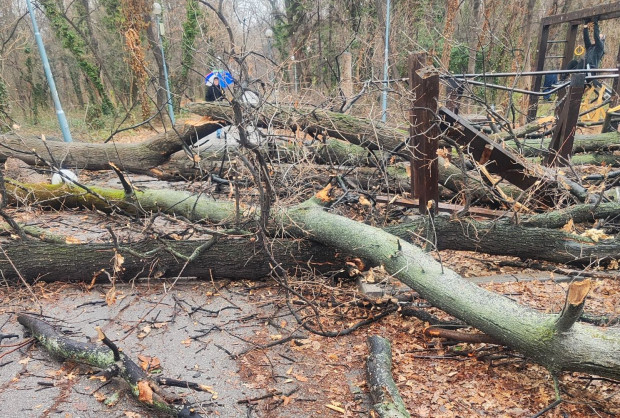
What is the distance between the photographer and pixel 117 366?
9.07ft

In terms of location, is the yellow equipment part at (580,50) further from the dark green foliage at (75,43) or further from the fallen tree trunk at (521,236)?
the dark green foliage at (75,43)

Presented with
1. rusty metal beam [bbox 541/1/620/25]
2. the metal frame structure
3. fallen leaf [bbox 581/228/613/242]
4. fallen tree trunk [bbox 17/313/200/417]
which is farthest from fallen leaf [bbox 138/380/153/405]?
rusty metal beam [bbox 541/1/620/25]

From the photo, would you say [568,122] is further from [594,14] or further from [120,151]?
[120,151]

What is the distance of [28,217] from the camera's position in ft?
19.7

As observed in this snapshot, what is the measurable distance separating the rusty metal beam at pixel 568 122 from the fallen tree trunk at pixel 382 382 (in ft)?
9.61

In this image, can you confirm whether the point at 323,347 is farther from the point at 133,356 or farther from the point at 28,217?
the point at 28,217

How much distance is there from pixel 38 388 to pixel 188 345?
1.00 metres

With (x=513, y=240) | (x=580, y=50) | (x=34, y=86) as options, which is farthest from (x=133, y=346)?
(x=34, y=86)

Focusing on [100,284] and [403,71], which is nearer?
[100,284]

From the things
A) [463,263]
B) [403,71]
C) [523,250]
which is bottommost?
[463,263]

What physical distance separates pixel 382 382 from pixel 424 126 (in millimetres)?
2387

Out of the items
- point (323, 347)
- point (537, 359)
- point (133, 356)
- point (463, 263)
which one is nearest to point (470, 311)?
point (537, 359)

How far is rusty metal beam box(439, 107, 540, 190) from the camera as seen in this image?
4.25 metres

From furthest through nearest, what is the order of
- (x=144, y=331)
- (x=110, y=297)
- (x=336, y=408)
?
1. (x=110, y=297)
2. (x=144, y=331)
3. (x=336, y=408)
